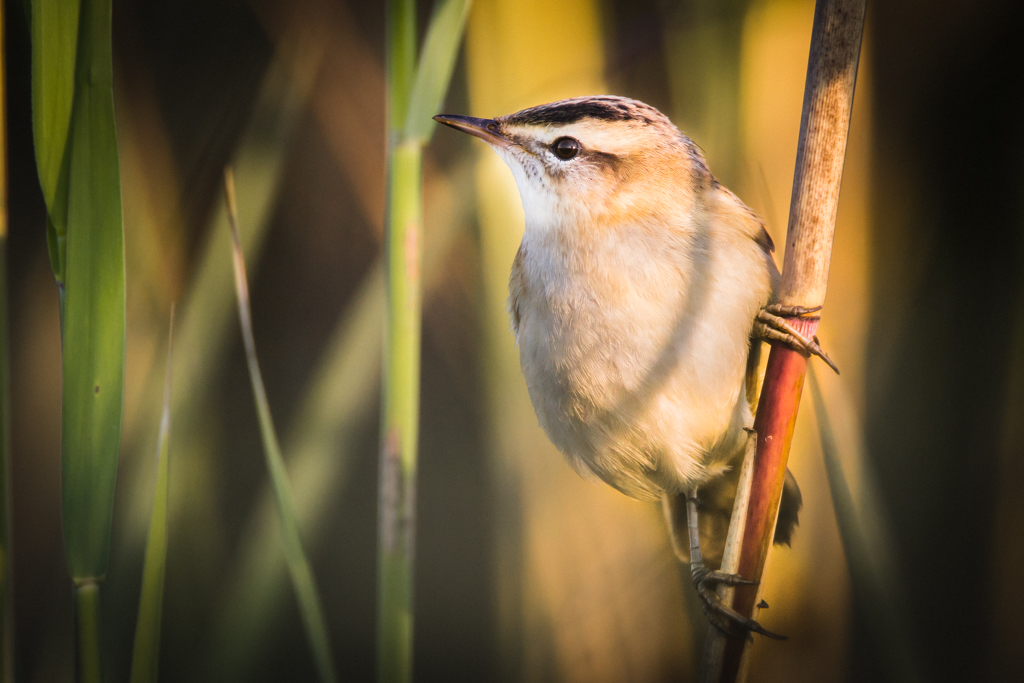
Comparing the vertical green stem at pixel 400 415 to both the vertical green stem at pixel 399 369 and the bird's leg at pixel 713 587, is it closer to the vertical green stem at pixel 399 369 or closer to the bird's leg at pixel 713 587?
the vertical green stem at pixel 399 369

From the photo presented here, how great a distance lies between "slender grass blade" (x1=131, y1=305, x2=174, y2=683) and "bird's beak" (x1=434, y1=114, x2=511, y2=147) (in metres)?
0.63

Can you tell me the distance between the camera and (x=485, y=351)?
107 cm

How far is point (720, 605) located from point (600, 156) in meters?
0.70

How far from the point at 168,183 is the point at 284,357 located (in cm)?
37

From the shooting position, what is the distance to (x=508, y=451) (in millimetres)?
1059

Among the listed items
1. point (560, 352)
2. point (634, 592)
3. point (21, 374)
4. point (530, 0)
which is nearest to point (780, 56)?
point (530, 0)

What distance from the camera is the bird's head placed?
906 millimetres

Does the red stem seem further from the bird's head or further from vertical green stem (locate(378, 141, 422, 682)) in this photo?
vertical green stem (locate(378, 141, 422, 682))

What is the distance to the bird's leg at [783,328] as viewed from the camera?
2.76ft

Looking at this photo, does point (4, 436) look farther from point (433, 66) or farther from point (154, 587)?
point (433, 66)

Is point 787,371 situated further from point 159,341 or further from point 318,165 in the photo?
point 159,341

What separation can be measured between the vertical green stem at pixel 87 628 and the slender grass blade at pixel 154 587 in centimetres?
7

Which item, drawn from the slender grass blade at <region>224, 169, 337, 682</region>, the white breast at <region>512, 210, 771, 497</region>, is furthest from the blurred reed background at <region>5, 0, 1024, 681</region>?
the white breast at <region>512, 210, 771, 497</region>

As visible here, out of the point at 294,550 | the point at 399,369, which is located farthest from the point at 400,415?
the point at 294,550
